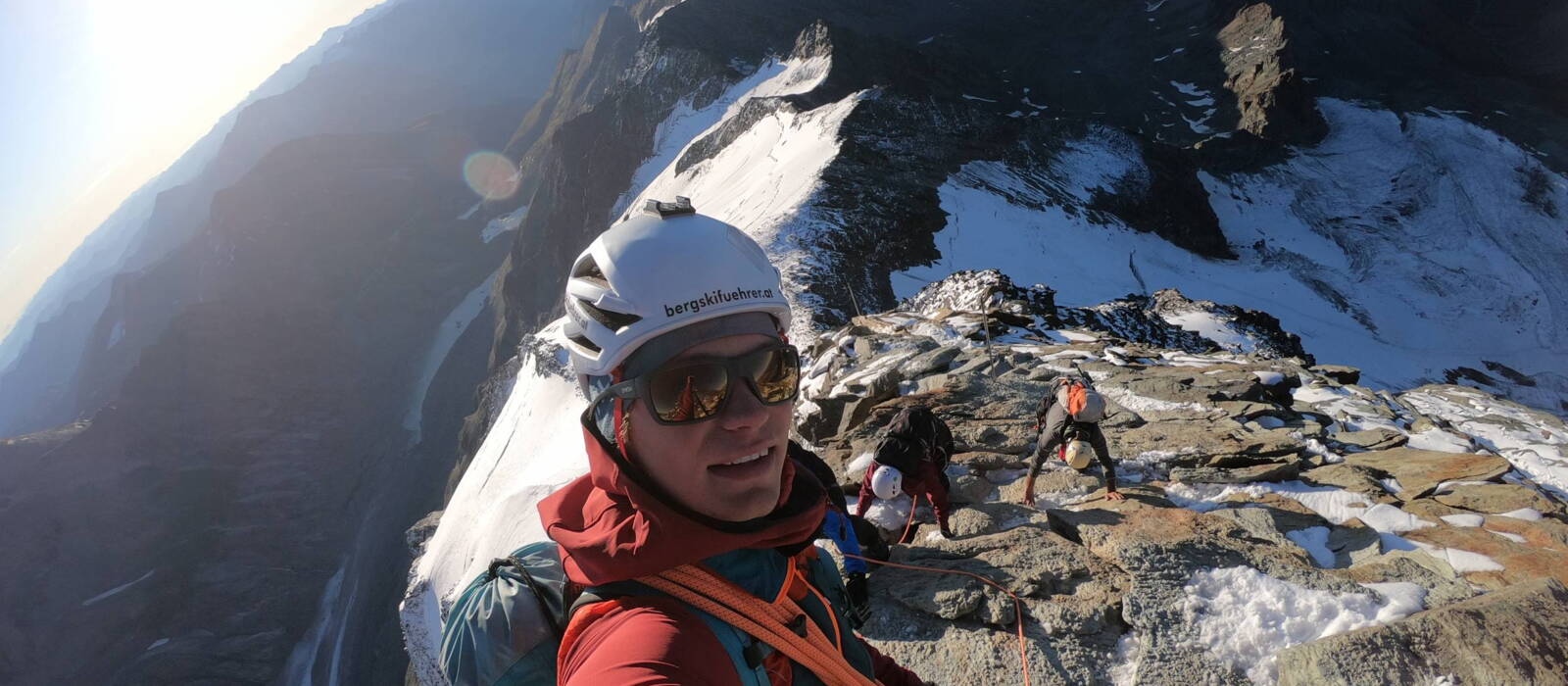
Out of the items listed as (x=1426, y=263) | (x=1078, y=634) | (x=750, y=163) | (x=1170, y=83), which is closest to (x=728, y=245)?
(x=1078, y=634)

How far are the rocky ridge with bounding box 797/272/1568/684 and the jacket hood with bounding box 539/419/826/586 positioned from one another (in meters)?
3.23

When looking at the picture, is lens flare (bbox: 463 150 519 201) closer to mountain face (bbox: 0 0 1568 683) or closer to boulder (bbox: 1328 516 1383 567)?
mountain face (bbox: 0 0 1568 683)

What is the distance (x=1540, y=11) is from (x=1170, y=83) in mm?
31727

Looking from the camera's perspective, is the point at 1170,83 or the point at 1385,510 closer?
the point at 1385,510

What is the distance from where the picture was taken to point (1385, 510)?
621cm

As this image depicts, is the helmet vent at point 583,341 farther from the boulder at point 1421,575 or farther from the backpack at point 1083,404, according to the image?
the backpack at point 1083,404

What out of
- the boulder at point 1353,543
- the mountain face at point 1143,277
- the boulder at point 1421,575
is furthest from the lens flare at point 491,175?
the boulder at point 1421,575

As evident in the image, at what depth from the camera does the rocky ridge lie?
4.20 metres

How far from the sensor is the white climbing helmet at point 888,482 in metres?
6.91

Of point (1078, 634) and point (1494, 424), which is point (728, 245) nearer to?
point (1078, 634)

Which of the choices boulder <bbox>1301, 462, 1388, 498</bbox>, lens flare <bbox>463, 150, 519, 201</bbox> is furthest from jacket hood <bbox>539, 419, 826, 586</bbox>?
lens flare <bbox>463, 150, 519, 201</bbox>

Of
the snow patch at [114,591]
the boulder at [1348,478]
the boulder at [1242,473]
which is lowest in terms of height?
the snow patch at [114,591]

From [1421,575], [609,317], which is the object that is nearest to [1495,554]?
[1421,575]

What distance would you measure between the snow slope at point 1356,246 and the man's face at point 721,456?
2304 centimetres
